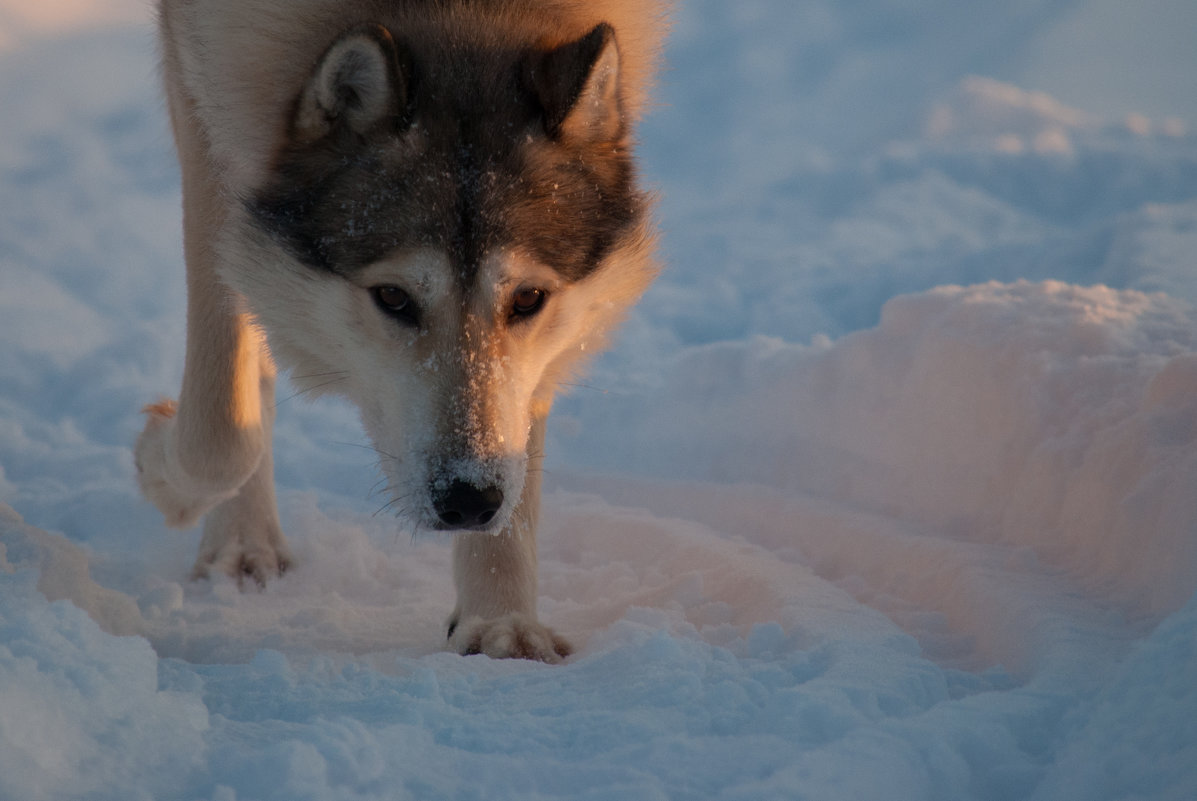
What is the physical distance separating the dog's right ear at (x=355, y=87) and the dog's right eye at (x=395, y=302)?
1.29 ft

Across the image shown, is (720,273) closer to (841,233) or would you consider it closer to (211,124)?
(841,233)

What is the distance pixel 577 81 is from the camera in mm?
2318

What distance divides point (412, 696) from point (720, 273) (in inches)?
266

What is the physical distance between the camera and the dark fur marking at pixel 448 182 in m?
2.19

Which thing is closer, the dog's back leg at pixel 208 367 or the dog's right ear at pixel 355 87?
the dog's right ear at pixel 355 87

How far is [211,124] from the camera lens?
2604 mm

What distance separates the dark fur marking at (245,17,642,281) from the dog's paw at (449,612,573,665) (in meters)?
0.93

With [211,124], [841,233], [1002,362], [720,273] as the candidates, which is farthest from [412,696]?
[841,233]

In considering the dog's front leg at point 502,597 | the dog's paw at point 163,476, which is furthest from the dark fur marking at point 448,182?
the dog's paw at point 163,476

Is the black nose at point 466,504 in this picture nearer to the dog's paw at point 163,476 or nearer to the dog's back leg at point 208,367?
the dog's back leg at point 208,367

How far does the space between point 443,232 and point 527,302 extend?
0.29 metres

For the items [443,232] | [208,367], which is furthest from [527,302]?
[208,367]

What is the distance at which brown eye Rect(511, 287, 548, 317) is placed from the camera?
232cm

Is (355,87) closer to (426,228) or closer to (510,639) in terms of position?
(426,228)
